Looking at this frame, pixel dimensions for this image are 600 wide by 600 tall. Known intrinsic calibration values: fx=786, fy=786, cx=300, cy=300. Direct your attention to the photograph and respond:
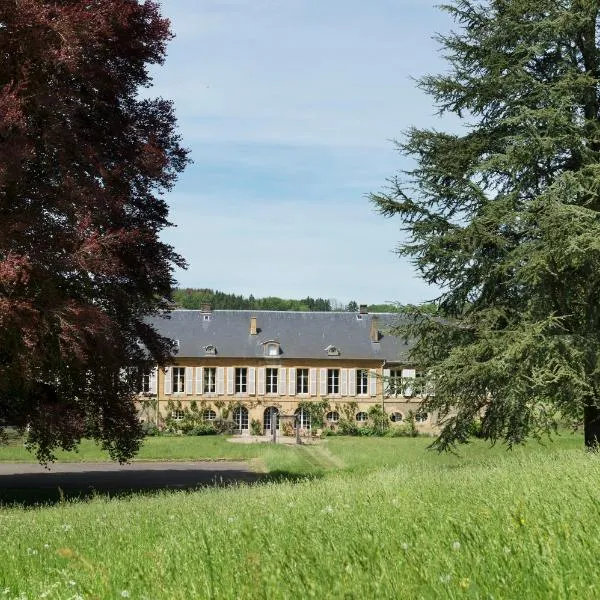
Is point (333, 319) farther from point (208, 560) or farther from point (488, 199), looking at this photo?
point (208, 560)

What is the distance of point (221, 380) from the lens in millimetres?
50312

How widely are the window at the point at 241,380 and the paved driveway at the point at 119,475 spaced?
22.1m

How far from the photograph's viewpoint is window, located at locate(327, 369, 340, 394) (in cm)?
5022

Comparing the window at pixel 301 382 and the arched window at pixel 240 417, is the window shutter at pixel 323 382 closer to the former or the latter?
the window at pixel 301 382

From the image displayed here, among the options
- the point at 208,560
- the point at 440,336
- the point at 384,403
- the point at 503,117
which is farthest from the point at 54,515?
the point at 384,403

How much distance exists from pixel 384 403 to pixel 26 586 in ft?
149

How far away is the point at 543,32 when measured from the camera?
607 inches

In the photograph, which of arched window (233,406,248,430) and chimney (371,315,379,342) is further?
chimney (371,315,379,342)

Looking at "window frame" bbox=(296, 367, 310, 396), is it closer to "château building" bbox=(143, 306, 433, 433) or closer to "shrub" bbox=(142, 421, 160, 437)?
"château building" bbox=(143, 306, 433, 433)

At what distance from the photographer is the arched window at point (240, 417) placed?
49.7 metres

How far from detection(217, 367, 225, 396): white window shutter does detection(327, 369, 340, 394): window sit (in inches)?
265

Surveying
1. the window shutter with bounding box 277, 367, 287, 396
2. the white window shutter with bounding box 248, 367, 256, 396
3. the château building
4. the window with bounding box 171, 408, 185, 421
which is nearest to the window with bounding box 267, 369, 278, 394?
the château building

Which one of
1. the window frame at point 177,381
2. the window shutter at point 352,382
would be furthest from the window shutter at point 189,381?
the window shutter at point 352,382

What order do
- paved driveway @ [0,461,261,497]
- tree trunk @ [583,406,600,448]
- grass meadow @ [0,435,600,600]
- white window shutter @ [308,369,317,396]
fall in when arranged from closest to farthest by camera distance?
grass meadow @ [0,435,600,600], tree trunk @ [583,406,600,448], paved driveway @ [0,461,261,497], white window shutter @ [308,369,317,396]
